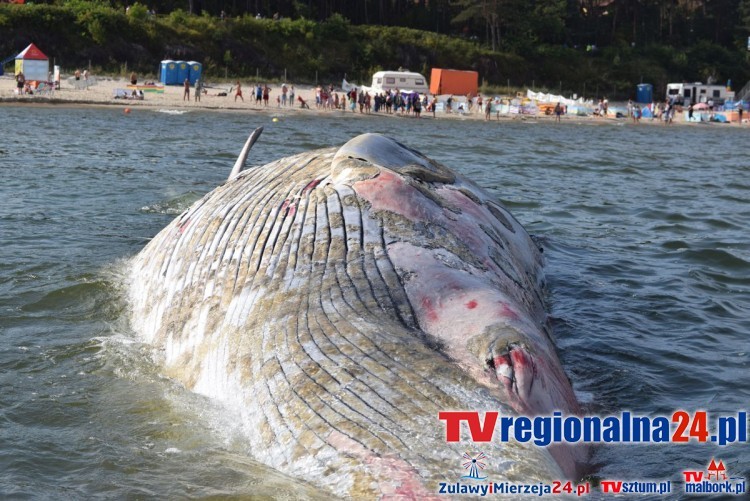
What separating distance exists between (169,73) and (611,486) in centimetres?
5615

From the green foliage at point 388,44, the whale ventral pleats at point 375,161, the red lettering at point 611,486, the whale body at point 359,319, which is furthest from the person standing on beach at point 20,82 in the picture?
the red lettering at point 611,486

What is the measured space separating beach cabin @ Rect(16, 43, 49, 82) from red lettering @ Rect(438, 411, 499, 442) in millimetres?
49773

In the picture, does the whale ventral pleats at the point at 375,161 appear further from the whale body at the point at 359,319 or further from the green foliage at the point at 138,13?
the green foliage at the point at 138,13

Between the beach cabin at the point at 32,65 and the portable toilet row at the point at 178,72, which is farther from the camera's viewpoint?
the portable toilet row at the point at 178,72

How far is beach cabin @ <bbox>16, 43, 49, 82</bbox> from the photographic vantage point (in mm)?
48812

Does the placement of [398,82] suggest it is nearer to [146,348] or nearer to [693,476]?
[146,348]

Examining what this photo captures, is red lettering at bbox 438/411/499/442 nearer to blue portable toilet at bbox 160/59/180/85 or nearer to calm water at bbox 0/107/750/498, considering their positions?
calm water at bbox 0/107/750/498

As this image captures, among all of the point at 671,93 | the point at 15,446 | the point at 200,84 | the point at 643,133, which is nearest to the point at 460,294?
the point at 15,446

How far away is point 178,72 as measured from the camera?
189 ft

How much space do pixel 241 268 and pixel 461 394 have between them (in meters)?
2.22

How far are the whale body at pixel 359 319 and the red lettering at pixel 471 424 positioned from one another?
3 cm

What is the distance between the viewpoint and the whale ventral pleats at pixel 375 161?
20.9 feet

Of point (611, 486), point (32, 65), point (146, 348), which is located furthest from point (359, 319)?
point (32, 65)

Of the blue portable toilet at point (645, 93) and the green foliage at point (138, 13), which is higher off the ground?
the green foliage at point (138, 13)
